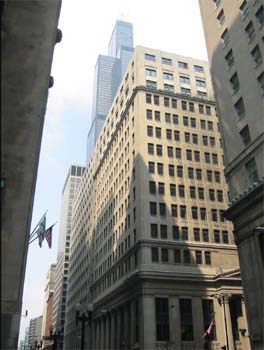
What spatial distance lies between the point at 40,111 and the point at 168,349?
42908 millimetres

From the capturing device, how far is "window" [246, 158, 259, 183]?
106ft

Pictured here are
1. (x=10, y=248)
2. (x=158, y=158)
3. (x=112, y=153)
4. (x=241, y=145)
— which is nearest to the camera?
(x=10, y=248)

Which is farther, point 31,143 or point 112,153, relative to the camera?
point 112,153

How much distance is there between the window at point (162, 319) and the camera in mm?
53781

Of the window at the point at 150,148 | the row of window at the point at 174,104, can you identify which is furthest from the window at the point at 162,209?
the row of window at the point at 174,104

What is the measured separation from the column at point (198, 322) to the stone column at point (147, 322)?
630 cm

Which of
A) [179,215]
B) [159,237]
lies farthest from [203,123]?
[159,237]

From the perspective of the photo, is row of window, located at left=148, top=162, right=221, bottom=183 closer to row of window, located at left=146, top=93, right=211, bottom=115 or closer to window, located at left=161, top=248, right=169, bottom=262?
row of window, located at left=146, top=93, right=211, bottom=115

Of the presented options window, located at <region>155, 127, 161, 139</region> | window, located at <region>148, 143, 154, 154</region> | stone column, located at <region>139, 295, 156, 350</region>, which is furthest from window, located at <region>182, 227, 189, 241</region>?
window, located at <region>155, 127, 161, 139</region>

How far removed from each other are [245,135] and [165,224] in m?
30.2

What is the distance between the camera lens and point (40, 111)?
20.6 m

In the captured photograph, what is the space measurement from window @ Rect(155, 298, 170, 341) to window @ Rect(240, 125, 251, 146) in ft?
101

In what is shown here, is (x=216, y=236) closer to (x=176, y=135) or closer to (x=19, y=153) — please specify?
(x=176, y=135)

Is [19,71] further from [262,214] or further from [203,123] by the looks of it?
[203,123]
